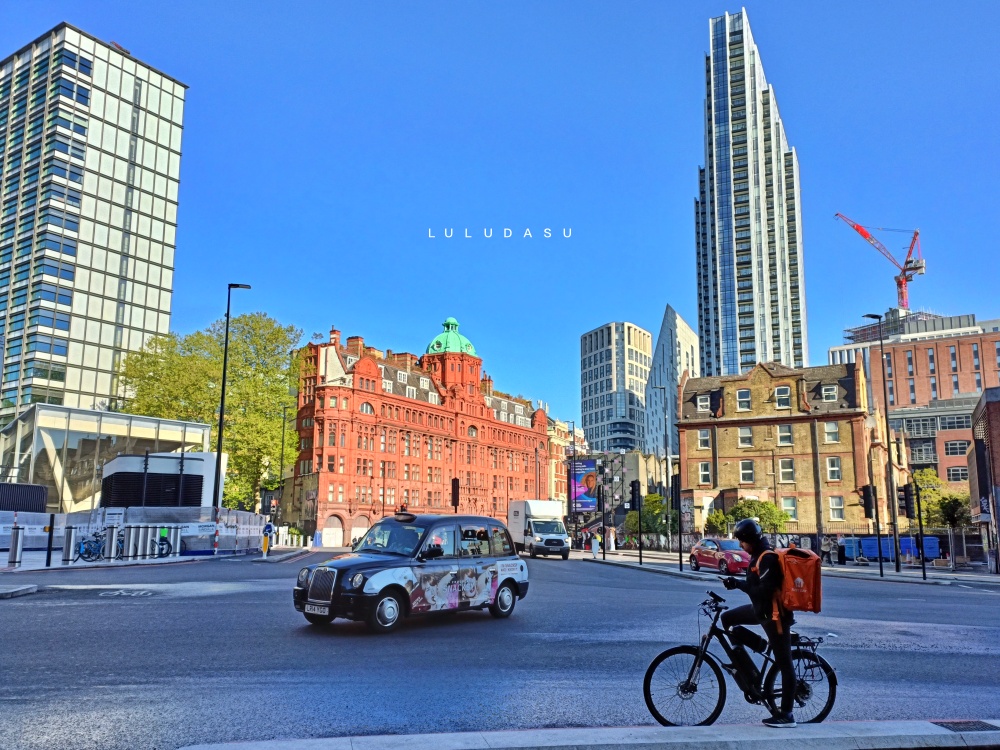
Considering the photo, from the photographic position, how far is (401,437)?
93.3 meters

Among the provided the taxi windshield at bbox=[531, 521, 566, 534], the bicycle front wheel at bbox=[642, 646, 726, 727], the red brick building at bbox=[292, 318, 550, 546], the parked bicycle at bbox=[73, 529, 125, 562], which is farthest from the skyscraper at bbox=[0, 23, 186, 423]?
the bicycle front wheel at bbox=[642, 646, 726, 727]

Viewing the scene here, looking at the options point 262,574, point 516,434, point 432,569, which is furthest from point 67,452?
point 516,434

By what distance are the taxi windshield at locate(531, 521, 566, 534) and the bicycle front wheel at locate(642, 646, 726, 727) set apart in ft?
125

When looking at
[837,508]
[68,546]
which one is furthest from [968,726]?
[837,508]

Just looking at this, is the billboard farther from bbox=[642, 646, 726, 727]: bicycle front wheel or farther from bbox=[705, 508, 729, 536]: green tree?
bbox=[642, 646, 726, 727]: bicycle front wheel

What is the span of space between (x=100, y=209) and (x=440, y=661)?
295 feet

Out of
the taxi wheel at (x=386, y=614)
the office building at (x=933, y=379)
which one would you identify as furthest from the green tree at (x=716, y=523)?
the office building at (x=933, y=379)

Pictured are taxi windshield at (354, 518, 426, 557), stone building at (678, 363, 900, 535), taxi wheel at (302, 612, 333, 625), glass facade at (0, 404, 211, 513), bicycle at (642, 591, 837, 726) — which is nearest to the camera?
bicycle at (642, 591, 837, 726)

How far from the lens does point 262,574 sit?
79.8 ft

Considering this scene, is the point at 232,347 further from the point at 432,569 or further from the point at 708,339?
the point at 708,339

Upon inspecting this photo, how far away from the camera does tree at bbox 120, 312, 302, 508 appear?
52781 mm

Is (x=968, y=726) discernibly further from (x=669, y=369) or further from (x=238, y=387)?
(x=669, y=369)

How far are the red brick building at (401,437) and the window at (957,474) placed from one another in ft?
189

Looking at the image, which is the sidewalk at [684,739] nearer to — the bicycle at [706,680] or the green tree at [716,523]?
the bicycle at [706,680]
